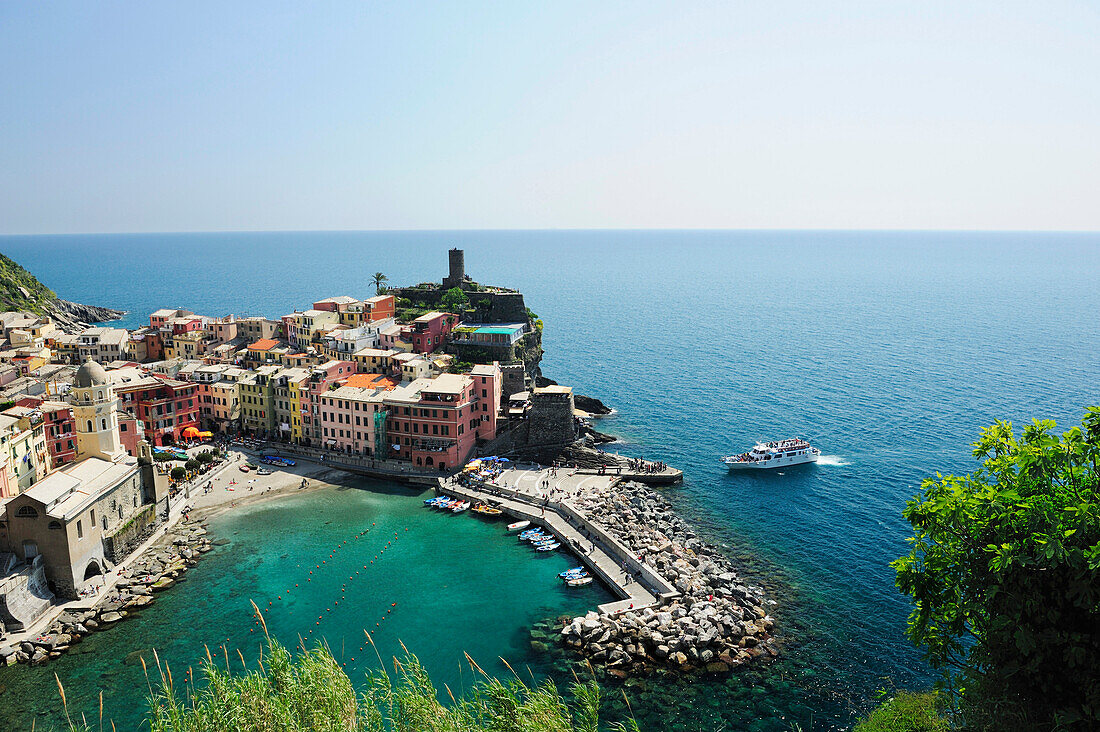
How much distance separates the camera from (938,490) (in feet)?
86.6

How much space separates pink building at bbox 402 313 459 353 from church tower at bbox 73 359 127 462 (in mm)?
38183

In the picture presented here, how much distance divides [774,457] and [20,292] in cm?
15551

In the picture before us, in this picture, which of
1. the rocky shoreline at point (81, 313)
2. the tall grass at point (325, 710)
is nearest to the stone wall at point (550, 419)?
the tall grass at point (325, 710)

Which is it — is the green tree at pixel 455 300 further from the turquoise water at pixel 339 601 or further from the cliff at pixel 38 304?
the cliff at pixel 38 304

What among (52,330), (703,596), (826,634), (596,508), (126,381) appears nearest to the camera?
(826,634)

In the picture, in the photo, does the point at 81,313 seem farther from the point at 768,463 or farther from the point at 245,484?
the point at 768,463

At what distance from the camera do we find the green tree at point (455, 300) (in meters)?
104

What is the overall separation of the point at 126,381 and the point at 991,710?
79649mm

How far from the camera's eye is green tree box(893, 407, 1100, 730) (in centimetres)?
2197

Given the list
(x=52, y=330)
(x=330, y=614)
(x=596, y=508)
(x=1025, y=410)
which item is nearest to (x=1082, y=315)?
(x=1025, y=410)

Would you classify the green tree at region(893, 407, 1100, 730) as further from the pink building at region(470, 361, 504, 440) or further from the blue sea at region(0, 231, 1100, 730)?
the pink building at region(470, 361, 504, 440)

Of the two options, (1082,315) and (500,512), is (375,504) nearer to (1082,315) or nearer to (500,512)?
(500,512)

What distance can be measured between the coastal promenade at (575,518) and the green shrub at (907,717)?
571 inches

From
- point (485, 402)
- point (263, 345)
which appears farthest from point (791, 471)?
point (263, 345)
